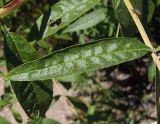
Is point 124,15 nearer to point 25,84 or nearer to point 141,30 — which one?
point 141,30

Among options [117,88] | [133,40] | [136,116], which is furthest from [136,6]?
[117,88]

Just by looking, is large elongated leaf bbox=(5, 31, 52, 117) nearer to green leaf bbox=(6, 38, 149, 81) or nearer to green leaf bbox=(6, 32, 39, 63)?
green leaf bbox=(6, 32, 39, 63)

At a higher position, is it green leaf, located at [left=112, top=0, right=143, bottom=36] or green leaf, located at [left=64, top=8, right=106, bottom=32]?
green leaf, located at [left=112, top=0, right=143, bottom=36]

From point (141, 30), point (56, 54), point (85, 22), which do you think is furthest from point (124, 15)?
point (85, 22)

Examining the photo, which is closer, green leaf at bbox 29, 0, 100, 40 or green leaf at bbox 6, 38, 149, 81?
green leaf at bbox 6, 38, 149, 81

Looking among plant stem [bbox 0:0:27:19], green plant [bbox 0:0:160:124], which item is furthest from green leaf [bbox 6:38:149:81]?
plant stem [bbox 0:0:27:19]

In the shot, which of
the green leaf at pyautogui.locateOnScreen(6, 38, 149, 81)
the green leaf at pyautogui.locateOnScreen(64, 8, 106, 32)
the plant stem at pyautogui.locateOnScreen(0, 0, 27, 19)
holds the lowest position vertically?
the green leaf at pyautogui.locateOnScreen(64, 8, 106, 32)
